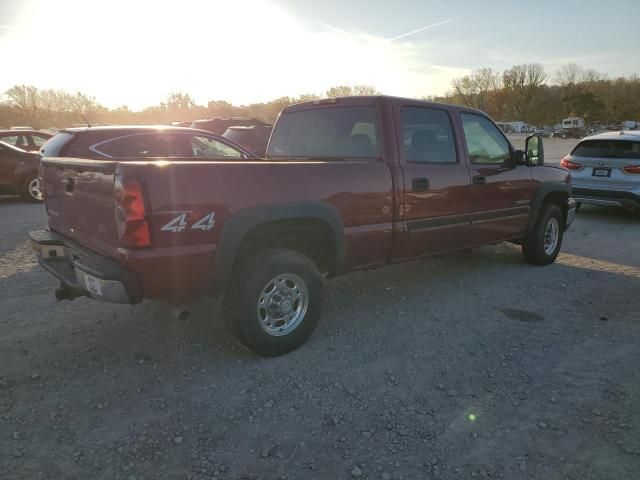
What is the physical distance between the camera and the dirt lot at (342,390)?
7.72 ft

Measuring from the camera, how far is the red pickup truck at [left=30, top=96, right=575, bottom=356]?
277 centimetres

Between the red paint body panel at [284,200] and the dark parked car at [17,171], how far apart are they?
24.8 feet

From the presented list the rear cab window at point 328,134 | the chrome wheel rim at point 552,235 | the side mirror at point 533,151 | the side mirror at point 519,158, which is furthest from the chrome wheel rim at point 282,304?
the chrome wheel rim at point 552,235

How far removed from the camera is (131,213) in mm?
2650

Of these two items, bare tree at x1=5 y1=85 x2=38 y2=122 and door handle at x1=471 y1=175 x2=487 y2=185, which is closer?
door handle at x1=471 y1=175 x2=487 y2=185

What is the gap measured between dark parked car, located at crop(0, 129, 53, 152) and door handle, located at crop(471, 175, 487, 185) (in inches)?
409

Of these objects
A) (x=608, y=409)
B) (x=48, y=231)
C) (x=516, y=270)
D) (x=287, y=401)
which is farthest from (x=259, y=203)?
(x=516, y=270)

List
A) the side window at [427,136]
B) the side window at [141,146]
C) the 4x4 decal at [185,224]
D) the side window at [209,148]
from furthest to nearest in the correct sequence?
1. the side window at [209,148]
2. the side window at [141,146]
3. the side window at [427,136]
4. the 4x4 decal at [185,224]

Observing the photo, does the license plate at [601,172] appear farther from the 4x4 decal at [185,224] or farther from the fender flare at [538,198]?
the 4x4 decal at [185,224]

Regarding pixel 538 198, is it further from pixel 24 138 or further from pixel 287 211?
pixel 24 138

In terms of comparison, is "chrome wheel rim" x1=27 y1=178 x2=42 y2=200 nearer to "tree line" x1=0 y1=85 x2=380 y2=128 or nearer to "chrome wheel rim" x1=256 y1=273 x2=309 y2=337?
"chrome wheel rim" x1=256 y1=273 x2=309 y2=337

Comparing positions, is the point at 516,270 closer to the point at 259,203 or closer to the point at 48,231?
the point at 259,203

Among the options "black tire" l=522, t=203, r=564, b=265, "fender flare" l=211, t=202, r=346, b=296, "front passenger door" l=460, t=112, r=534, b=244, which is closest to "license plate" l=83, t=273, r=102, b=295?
"fender flare" l=211, t=202, r=346, b=296

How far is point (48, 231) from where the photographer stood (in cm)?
382
